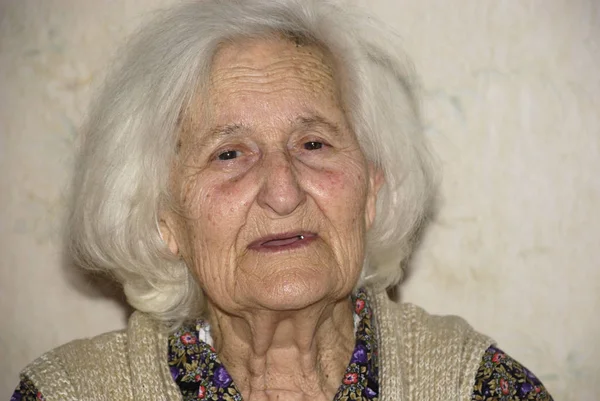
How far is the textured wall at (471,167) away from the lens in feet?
9.49

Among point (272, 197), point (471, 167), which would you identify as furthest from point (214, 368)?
point (471, 167)

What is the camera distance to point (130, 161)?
2.31 m

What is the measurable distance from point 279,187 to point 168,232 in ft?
1.38

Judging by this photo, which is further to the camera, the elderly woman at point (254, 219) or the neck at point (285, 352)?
the neck at point (285, 352)

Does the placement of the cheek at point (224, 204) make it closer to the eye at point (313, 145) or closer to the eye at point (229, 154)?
the eye at point (229, 154)

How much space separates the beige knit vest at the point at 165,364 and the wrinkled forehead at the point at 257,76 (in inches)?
24.4

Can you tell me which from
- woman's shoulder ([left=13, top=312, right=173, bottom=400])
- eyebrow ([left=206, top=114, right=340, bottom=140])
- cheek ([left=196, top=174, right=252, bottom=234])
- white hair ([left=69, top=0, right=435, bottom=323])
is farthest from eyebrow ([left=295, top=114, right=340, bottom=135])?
woman's shoulder ([left=13, top=312, right=173, bottom=400])

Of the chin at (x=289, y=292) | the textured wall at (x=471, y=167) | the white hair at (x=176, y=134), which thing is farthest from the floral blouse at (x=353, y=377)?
the textured wall at (x=471, y=167)

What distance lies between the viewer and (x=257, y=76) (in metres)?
2.19

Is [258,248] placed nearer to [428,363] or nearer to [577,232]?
[428,363]

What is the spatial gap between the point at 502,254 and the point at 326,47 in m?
1.07

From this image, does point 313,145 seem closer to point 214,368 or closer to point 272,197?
point 272,197

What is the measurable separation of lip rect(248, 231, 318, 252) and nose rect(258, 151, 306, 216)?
6cm

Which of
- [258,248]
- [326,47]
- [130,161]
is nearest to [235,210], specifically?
[258,248]
